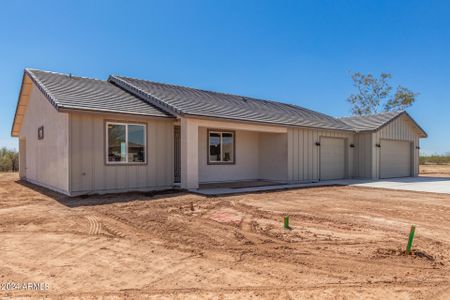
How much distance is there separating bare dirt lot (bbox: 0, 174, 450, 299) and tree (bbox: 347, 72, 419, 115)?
33087 mm

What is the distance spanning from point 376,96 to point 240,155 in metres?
30.0

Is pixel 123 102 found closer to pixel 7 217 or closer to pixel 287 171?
pixel 7 217

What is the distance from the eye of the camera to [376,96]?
3722 centimetres

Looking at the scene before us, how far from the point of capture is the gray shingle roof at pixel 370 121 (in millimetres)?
16772

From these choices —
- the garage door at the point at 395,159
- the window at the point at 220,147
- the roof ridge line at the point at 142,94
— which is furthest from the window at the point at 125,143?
the garage door at the point at 395,159

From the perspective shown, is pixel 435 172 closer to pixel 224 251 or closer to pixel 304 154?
pixel 304 154

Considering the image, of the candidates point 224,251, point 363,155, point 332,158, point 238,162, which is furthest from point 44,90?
point 363,155

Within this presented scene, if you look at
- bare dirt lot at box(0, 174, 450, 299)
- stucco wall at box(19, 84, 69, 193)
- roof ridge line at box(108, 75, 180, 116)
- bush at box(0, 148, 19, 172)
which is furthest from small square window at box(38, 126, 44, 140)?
bush at box(0, 148, 19, 172)

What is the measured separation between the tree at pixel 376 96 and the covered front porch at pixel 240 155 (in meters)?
27.9

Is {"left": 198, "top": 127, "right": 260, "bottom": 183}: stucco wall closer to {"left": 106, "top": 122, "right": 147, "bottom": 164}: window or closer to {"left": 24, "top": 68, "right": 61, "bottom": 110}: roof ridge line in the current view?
{"left": 106, "top": 122, "right": 147, "bottom": 164}: window

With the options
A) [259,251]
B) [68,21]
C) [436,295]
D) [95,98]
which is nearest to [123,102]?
[95,98]

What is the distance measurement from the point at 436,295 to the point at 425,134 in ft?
64.7

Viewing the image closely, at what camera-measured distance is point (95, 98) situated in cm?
1045

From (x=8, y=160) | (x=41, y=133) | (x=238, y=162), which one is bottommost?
(x=8, y=160)
